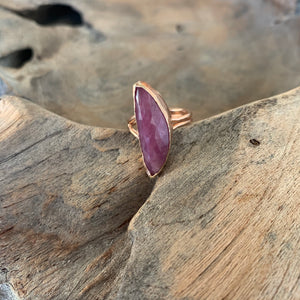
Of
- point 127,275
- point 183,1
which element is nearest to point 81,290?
point 127,275

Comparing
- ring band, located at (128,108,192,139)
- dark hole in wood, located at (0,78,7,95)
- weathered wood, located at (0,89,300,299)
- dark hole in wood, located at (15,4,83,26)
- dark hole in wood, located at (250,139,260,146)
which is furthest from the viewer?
dark hole in wood, located at (15,4,83,26)

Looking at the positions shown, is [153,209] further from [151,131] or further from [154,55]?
[154,55]

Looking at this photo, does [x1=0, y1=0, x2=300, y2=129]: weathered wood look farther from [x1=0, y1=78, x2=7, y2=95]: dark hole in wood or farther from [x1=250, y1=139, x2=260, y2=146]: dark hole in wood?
[x1=250, y1=139, x2=260, y2=146]: dark hole in wood

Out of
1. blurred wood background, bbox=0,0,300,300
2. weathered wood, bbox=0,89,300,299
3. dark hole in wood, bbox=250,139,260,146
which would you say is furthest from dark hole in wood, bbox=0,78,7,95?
dark hole in wood, bbox=250,139,260,146

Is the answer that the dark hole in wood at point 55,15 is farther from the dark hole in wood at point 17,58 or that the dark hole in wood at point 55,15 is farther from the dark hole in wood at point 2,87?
the dark hole in wood at point 2,87

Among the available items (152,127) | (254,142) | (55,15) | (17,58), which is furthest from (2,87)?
(254,142)

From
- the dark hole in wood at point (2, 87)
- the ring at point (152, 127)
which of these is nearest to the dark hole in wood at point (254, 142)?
the ring at point (152, 127)

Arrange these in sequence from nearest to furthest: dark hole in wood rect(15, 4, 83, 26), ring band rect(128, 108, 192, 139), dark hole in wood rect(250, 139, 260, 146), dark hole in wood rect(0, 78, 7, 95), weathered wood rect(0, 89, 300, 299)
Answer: weathered wood rect(0, 89, 300, 299) < dark hole in wood rect(250, 139, 260, 146) < ring band rect(128, 108, 192, 139) < dark hole in wood rect(0, 78, 7, 95) < dark hole in wood rect(15, 4, 83, 26)
